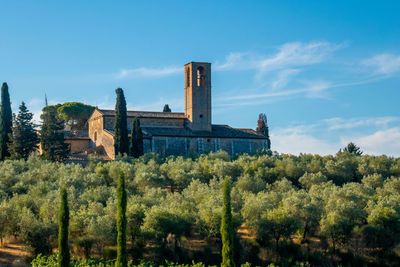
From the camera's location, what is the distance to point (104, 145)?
45.4 m

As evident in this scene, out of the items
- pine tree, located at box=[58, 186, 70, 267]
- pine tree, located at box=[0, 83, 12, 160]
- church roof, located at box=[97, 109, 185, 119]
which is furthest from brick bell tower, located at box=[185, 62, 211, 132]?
pine tree, located at box=[58, 186, 70, 267]

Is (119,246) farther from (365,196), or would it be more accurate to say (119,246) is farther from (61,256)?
(365,196)

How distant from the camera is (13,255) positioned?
24.1 meters

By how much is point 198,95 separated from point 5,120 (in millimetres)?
17531

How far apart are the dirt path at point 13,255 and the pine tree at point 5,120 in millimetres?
17495

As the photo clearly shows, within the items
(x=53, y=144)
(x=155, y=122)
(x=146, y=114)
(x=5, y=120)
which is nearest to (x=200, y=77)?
(x=155, y=122)

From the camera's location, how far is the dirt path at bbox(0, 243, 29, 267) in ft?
76.4

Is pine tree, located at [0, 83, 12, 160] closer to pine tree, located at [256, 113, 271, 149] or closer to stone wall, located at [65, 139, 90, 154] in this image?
stone wall, located at [65, 139, 90, 154]

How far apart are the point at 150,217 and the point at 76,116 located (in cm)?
4070

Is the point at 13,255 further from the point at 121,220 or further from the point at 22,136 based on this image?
the point at 22,136

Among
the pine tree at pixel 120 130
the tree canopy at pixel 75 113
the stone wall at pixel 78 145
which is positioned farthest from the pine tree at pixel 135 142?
the tree canopy at pixel 75 113

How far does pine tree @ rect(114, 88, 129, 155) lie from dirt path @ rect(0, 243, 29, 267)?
16.9 m

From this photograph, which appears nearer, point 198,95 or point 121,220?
point 121,220

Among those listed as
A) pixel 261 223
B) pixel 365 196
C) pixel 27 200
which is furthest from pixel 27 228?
pixel 365 196
